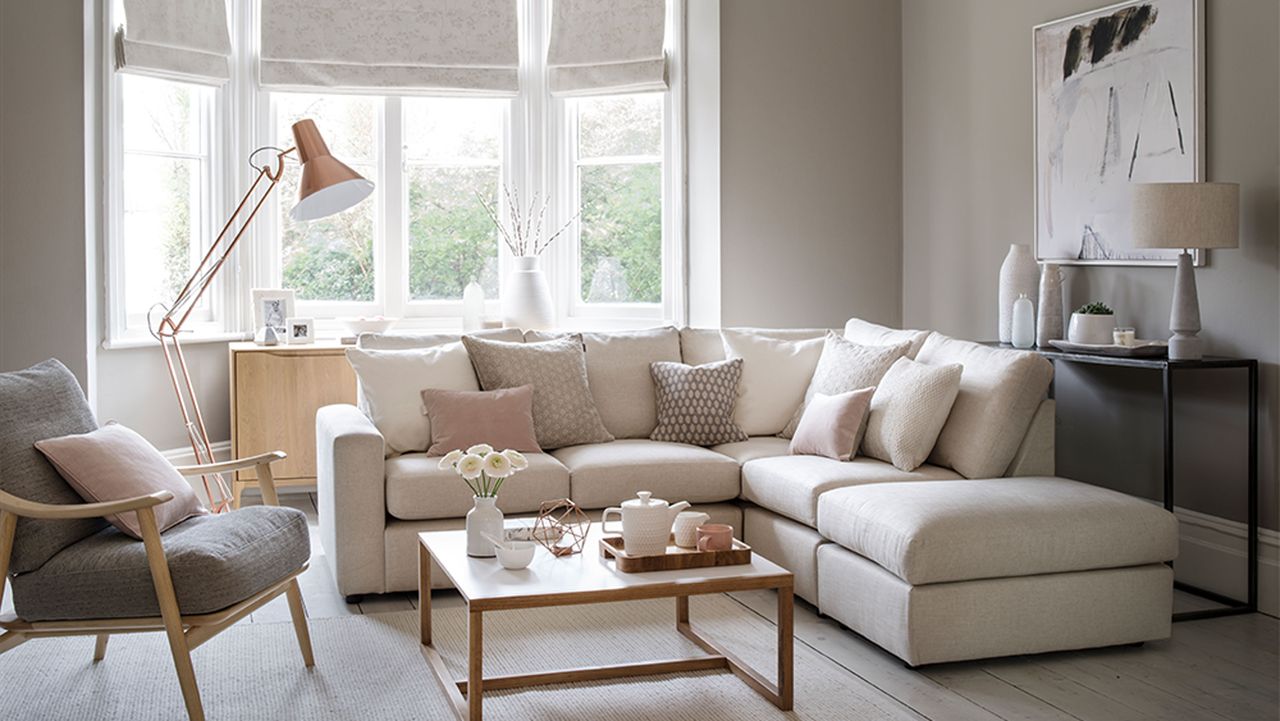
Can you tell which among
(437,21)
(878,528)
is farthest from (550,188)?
(878,528)

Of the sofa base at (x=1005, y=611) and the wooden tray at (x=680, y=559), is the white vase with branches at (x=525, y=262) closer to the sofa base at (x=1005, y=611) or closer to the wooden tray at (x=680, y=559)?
the sofa base at (x=1005, y=611)

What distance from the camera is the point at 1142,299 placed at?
4.74 meters

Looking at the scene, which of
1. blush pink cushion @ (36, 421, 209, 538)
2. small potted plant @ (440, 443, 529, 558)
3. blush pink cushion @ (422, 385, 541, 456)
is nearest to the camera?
blush pink cushion @ (36, 421, 209, 538)

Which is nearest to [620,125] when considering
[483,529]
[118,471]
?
[483,529]

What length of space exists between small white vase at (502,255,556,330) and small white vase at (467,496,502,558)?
2.93 m

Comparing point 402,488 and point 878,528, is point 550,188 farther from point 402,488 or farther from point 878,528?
point 878,528

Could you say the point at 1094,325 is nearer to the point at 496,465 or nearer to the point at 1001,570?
the point at 1001,570

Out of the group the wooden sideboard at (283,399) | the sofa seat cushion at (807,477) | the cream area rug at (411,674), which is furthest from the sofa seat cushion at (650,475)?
the wooden sideboard at (283,399)

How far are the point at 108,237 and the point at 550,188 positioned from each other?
2266mm

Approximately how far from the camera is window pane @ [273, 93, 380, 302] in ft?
21.2

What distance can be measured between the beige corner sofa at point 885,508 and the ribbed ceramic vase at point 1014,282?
561 mm

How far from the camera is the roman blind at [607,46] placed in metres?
6.55

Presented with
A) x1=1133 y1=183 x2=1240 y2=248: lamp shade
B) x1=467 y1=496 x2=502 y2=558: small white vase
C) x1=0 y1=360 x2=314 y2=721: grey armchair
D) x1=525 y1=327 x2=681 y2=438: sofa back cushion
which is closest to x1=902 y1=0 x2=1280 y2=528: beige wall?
x1=1133 y1=183 x2=1240 y2=248: lamp shade

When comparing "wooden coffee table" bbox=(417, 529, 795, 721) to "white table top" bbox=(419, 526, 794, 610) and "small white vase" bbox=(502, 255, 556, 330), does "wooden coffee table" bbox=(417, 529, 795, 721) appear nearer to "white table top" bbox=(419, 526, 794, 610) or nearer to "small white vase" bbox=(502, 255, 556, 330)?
"white table top" bbox=(419, 526, 794, 610)
